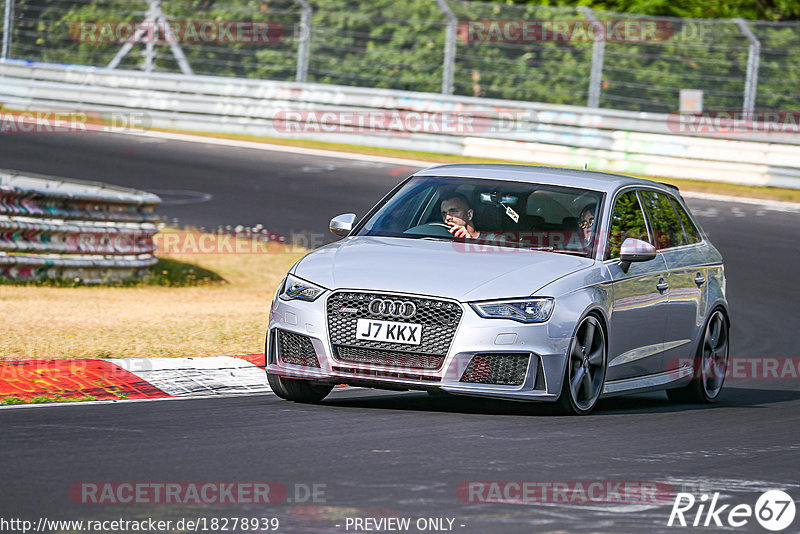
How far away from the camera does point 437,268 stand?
27.9ft

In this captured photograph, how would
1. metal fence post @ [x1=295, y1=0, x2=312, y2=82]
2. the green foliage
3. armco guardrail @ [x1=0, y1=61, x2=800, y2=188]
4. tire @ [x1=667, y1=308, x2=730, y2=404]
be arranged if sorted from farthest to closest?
metal fence post @ [x1=295, y1=0, x2=312, y2=82]
the green foliage
armco guardrail @ [x1=0, y1=61, x2=800, y2=188]
tire @ [x1=667, y1=308, x2=730, y2=404]

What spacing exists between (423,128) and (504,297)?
57.8 ft

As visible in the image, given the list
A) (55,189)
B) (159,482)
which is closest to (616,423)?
(159,482)

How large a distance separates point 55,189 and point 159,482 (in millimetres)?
9348

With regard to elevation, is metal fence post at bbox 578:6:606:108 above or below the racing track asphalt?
above

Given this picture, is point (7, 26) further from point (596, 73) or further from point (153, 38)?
point (596, 73)

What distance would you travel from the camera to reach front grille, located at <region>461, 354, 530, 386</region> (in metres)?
8.22

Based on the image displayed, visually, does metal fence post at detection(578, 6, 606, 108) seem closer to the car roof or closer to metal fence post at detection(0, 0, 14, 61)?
metal fence post at detection(0, 0, 14, 61)

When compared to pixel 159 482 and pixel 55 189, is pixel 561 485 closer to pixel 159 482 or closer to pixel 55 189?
pixel 159 482

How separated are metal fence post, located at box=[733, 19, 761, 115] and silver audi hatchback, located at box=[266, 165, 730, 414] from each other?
1420 cm

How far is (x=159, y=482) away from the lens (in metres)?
6.16

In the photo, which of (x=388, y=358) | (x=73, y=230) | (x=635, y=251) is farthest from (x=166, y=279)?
(x=388, y=358)

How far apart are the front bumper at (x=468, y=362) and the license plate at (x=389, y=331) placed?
0.16 m

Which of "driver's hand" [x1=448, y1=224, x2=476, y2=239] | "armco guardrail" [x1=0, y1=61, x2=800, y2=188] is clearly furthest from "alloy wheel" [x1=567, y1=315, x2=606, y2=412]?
"armco guardrail" [x1=0, y1=61, x2=800, y2=188]
